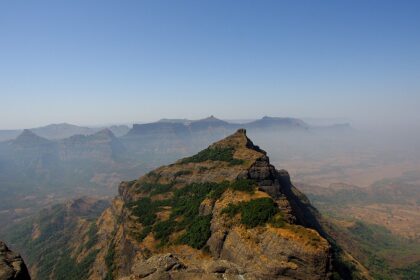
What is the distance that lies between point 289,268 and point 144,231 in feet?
165

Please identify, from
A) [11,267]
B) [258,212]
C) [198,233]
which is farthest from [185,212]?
[11,267]

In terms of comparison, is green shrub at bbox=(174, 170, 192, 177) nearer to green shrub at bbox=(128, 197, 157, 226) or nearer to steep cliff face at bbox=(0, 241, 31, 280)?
green shrub at bbox=(128, 197, 157, 226)

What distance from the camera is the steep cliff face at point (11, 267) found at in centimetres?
2708

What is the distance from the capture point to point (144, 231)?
95.4 m

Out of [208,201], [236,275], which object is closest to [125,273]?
[208,201]

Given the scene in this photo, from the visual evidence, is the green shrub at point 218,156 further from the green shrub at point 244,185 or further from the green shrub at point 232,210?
the green shrub at point 232,210

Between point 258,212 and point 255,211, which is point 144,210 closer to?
point 255,211

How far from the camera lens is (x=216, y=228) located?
75625 millimetres

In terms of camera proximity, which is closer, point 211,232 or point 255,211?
point 255,211

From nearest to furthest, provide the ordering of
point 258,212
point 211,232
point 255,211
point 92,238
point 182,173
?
point 258,212
point 255,211
point 211,232
point 182,173
point 92,238

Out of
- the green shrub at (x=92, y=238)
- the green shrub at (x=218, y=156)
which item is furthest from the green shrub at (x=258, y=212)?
the green shrub at (x=92, y=238)

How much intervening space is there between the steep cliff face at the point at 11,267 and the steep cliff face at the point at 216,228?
44.3 ft

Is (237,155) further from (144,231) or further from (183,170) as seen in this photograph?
(144,231)

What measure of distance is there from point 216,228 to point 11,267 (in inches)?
2033
